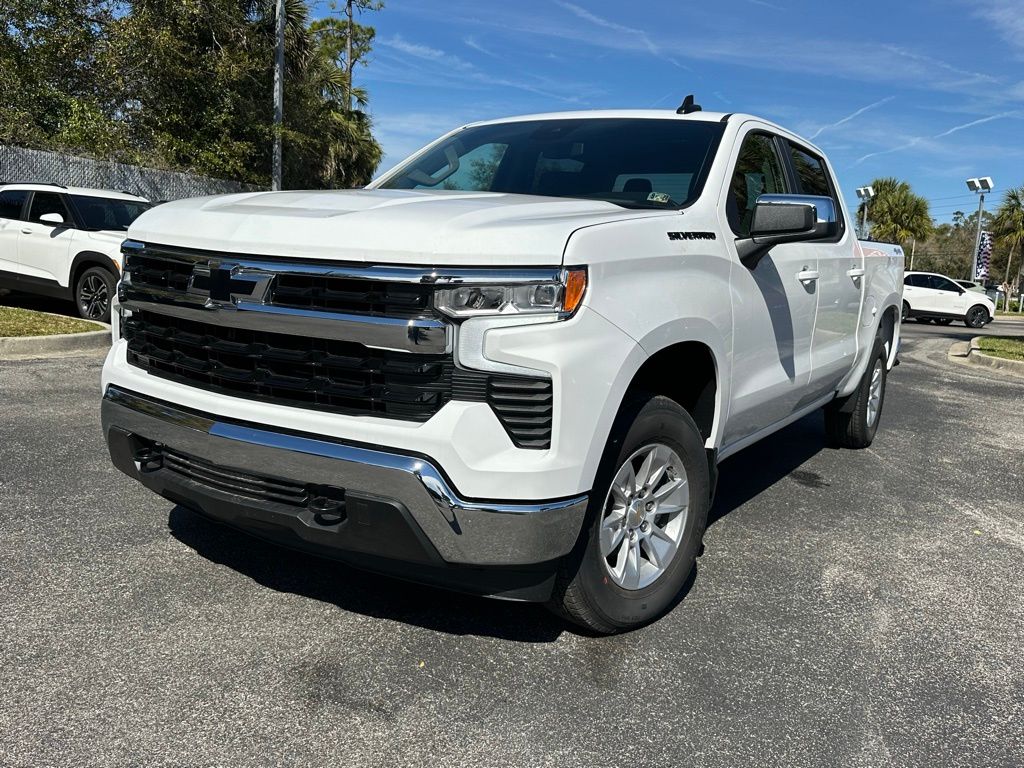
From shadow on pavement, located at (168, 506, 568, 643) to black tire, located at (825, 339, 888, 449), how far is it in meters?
3.53

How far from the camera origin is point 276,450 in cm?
258

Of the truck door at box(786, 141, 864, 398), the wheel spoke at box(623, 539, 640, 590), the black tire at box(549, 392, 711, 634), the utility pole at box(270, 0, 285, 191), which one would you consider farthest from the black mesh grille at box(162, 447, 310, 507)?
the utility pole at box(270, 0, 285, 191)

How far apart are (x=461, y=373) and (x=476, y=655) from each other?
3.42 ft

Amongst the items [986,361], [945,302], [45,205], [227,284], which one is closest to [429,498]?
[227,284]

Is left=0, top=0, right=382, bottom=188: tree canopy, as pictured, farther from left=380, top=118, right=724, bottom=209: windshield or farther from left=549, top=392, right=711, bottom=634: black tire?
left=549, top=392, right=711, bottom=634: black tire

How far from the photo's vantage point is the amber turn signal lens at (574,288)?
98.0 inches

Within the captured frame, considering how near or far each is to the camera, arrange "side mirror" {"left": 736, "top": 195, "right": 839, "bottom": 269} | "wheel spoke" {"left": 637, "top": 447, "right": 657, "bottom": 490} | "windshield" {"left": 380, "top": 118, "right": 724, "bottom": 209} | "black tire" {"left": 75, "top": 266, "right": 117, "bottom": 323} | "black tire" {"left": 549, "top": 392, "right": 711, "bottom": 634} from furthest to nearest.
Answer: "black tire" {"left": 75, "top": 266, "right": 117, "bottom": 323}, "windshield" {"left": 380, "top": 118, "right": 724, "bottom": 209}, "side mirror" {"left": 736, "top": 195, "right": 839, "bottom": 269}, "wheel spoke" {"left": 637, "top": 447, "right": 657, "bottom": 490}, "black tire" {"left": 549, "top": 392, "right": 711, "bottom": 634}

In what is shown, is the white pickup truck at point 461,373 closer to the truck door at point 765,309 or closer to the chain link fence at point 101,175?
the truck door at point 765,309

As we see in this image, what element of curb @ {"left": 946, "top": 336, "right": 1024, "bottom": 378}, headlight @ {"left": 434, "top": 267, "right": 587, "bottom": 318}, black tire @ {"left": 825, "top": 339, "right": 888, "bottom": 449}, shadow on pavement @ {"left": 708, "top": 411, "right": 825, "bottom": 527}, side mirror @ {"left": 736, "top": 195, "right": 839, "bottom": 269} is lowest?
curb @ {"left": 946, "top": 336, "right": 1024, "bottom": 378}

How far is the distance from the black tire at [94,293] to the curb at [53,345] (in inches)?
49.6

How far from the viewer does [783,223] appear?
3396 millimetres

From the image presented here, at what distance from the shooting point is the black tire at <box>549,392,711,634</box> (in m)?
2.78

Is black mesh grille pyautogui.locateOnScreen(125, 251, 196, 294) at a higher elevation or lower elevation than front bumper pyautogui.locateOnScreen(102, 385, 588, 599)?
higher

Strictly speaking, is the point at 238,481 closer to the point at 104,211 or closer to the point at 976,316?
the point at 104,211
